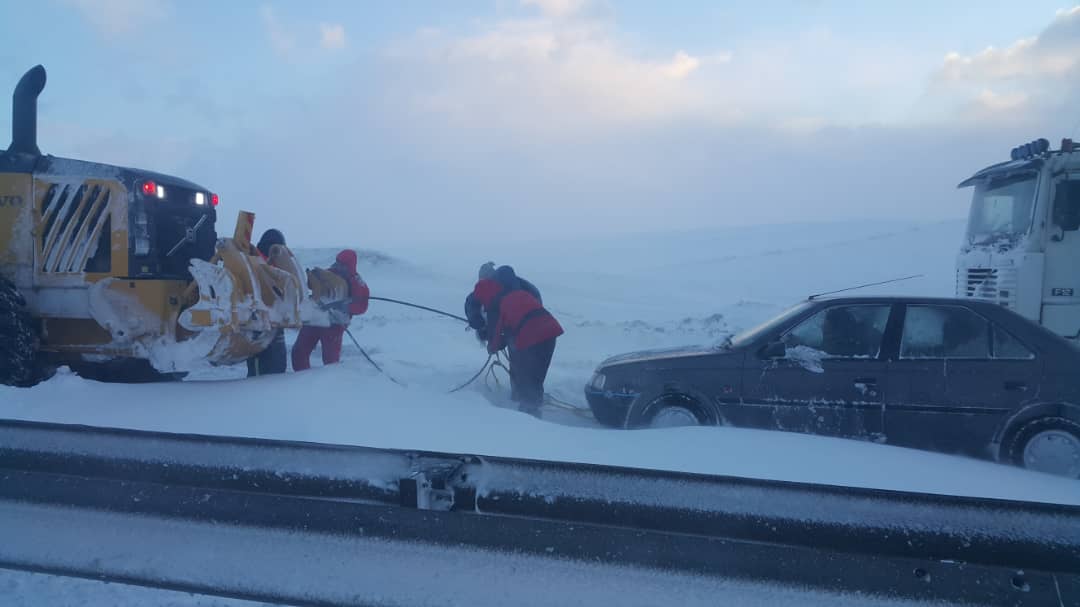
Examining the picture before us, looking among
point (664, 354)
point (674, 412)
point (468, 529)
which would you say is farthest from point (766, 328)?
point (468, 529)

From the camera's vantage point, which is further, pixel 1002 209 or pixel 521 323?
pixel 1002 209

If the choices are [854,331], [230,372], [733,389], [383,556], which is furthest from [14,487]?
[230,372]

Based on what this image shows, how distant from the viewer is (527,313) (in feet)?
24.8

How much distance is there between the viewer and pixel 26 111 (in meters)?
6.60

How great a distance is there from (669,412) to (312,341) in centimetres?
469

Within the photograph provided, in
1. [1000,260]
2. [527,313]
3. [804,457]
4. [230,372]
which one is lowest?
[230,372]

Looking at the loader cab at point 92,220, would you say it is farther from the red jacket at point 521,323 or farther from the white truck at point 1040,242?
the white truck at point 1040,242

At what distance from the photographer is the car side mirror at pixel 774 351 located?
5957 mm

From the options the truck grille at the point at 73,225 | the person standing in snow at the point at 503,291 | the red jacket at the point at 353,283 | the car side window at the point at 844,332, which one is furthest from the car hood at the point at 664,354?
the truck grille at the point at 73,225

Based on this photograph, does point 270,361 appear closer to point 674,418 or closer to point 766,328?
point 674,418

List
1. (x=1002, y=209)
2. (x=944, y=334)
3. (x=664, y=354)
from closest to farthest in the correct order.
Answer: (x=944, y=334) → (x=664, y=354) → (x=1002, y=209)

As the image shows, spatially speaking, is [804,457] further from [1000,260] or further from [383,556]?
[1000,260]

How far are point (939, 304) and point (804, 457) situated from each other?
2408 mm

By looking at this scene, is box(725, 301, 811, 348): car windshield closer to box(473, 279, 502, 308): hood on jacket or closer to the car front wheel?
the car front wheel
